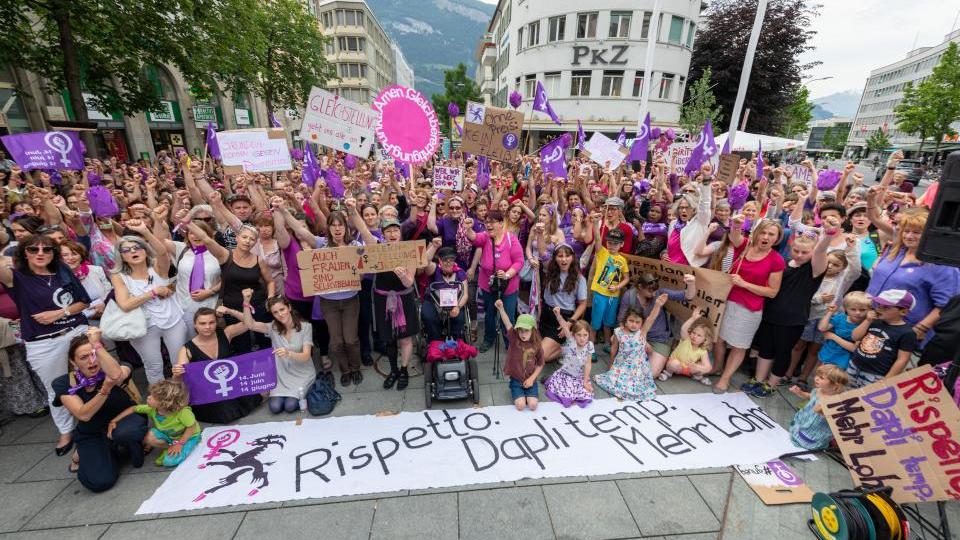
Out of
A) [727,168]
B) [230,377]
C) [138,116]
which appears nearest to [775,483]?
[230,377]

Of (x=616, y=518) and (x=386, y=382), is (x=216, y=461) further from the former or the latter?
(x=616, y=518)

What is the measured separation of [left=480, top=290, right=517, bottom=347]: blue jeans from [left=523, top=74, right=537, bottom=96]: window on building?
29.7 metres

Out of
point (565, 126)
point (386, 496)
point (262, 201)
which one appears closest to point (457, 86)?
point (565, 126)

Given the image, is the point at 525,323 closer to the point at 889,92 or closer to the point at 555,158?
the point at 555,158

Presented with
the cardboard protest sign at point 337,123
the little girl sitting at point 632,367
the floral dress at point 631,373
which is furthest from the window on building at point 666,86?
the floral dress at point 631,373

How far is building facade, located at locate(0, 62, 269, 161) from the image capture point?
51.1 feet

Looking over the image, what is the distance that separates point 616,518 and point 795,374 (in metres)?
3.76

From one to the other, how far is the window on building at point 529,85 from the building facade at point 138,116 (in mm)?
20781

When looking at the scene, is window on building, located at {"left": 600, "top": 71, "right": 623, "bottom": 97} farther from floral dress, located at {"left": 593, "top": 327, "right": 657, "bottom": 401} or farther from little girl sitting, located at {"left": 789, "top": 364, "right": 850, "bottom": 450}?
little girl sitting, located at {"left": 789, "top": 364, "right": 850, "bottom": 450}

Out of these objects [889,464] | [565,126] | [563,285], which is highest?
[565,126]

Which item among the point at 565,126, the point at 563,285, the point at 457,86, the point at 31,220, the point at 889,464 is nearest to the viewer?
the point at 889,464

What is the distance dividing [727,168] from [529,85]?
26.4 m

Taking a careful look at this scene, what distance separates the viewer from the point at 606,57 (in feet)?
91.2

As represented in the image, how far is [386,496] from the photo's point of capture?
3.45 metres
